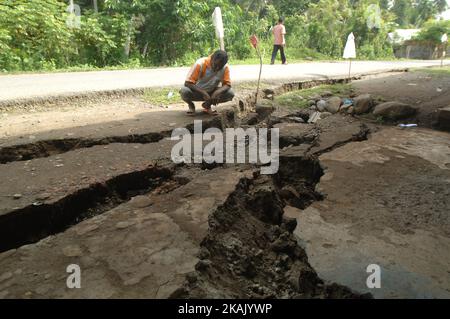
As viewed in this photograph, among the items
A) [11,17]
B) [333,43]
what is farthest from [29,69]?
[333,43]

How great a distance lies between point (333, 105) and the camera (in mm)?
A: 4730

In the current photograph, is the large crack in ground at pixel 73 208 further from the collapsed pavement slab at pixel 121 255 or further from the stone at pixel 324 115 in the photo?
the stone at pixel 324 115

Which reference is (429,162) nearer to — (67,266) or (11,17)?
(67,266)

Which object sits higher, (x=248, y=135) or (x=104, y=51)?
(x=104, y=51)

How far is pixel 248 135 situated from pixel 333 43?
502 inches

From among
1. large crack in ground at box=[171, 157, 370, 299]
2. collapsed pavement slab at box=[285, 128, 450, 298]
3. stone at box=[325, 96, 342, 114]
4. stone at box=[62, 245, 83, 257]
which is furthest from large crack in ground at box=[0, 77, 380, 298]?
stone at box=[325, 96, 342, 114]

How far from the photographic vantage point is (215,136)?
351 centimetres

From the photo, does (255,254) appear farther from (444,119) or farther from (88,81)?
(88,81)

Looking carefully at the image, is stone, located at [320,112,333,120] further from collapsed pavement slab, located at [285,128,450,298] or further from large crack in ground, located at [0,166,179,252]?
large crack in ground, located at [0,166,179,252]

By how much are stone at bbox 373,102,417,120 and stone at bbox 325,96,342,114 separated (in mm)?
586

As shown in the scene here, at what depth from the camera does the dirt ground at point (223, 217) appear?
5.00ft

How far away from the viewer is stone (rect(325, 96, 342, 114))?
4.68 meters

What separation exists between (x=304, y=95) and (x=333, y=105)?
2.33 ft
